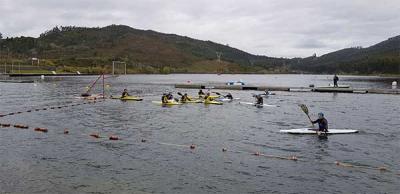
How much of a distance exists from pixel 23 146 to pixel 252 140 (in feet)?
52.6

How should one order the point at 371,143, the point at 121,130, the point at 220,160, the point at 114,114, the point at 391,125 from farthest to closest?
the point at 114,114, the point at 391,125, the point at 121,130, the point at 371,143, the point at 220,160

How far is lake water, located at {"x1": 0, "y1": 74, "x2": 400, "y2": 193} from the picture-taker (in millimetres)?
21328

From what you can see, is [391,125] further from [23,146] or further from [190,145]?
[23,146]

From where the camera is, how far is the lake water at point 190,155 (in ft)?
70.0

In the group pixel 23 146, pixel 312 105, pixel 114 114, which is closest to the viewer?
pixel 23 146

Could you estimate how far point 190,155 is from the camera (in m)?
27.6

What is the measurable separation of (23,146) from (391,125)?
32.5 meters

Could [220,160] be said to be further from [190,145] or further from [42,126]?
[42,126]

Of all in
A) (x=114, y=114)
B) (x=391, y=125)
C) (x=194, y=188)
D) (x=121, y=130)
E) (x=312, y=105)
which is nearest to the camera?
(x=194, y=188)

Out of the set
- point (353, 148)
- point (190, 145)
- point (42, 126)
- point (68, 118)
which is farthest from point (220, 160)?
point (68, 118)

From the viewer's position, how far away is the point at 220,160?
86.6 feet

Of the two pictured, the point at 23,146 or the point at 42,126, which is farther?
the point at 42,126

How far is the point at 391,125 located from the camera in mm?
42125

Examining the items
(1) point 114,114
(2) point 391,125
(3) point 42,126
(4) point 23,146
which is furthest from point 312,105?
(4) point 23,146
